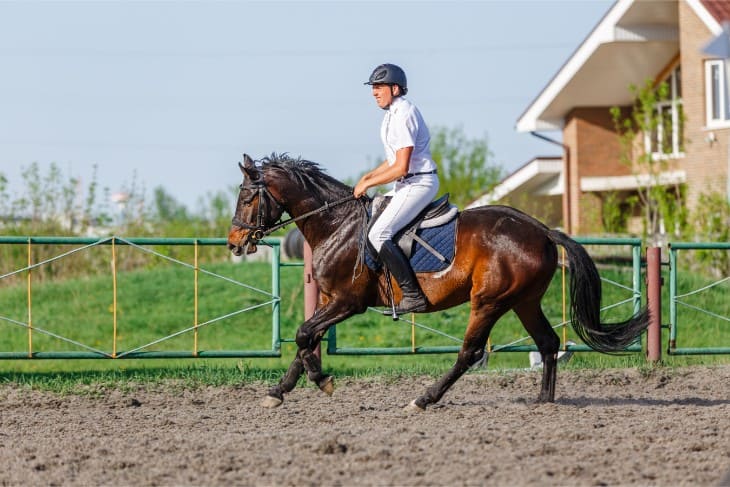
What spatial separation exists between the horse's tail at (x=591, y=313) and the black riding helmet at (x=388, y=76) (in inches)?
79.0

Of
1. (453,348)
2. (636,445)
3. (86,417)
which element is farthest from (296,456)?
(453,348)

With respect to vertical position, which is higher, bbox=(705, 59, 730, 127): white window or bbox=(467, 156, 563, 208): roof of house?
bbox=(705, 59, 730, 127): white window

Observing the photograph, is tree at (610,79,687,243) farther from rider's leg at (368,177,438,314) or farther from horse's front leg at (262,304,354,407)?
horse's front leg at (262,304,354,407)

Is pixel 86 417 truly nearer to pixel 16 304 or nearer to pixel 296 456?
pixel 296 456

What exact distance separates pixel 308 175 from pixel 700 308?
27.9 feet

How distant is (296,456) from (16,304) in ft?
47.5

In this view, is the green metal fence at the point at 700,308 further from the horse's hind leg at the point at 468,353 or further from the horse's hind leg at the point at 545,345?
the horse's hind leg at the point at 468,353

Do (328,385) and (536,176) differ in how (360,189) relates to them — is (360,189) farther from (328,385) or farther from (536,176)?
(536,176)

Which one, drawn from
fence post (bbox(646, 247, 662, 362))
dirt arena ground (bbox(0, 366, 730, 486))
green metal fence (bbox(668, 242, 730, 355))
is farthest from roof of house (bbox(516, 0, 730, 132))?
dirt arena ground (bbox(0, 366, 730, 486))

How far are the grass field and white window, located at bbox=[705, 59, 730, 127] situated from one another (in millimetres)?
7086

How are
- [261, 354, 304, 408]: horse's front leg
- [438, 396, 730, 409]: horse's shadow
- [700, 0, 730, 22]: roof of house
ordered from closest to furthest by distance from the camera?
1. [261, 354, 304, 408]: horse's front leg
2. [438, 396, 730, 409]: horse's shadow
3. [700, 0, 730, 22]: roof of house

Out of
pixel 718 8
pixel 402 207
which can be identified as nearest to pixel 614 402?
pixel 402 207

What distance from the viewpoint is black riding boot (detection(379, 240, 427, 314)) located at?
9.23 metres

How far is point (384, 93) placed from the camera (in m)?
9.27
